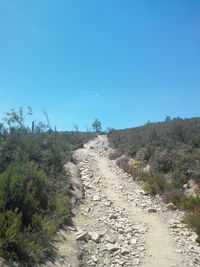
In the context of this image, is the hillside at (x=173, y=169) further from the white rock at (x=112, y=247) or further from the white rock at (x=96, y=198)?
the white rock at (x=112, y=247)

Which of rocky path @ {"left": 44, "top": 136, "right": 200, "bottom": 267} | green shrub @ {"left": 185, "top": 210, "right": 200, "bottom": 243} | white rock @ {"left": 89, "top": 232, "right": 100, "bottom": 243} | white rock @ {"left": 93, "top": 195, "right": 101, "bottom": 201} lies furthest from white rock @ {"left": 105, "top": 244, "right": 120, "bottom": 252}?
white rock @ {"left": 93, "top": 195, "right": 101, "bottom": 201}

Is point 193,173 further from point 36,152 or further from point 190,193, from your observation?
point 36,152

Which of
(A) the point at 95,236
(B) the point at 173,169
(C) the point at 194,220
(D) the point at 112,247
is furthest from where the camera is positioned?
(B) the point at 173,169

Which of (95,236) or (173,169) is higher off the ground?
(173,169)

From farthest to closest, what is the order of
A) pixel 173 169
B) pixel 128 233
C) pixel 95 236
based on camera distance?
pixel 173 169 < pixel 128 233 < pixel 95 236

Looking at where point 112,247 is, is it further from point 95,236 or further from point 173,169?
point 173,169

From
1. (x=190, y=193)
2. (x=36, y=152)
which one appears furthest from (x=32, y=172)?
(x=190, y=193)

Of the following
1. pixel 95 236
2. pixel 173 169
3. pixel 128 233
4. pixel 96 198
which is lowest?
pixel 128 233

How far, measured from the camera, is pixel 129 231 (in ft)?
20.6

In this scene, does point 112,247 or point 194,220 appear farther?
point 194,220

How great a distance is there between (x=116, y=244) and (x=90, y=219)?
1.83 metres

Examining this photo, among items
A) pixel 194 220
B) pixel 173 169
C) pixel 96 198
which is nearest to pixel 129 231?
pixel 194 220

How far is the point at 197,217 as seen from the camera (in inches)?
248

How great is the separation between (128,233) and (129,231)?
4.9 inches
